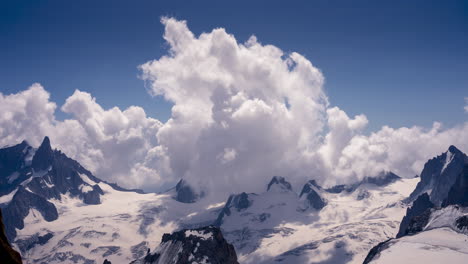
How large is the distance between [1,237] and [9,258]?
395 centimetres

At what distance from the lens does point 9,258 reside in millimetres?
61531

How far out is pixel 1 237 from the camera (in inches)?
2506
